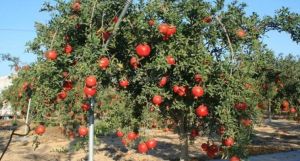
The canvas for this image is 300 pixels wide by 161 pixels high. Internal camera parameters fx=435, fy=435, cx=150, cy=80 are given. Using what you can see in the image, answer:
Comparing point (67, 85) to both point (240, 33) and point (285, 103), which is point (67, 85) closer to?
point (240, 33)

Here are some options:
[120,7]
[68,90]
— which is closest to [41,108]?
[68,90]

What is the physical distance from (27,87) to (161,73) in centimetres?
195

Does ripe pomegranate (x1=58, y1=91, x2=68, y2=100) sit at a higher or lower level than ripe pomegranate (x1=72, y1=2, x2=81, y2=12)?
lower

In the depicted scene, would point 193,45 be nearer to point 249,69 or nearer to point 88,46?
point 249,69

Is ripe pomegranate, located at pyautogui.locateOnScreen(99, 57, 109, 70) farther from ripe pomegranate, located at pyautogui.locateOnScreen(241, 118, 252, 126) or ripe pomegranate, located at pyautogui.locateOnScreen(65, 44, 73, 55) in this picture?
ripe pomegranate, located at pyautogui.locateOnScreen(241, 118, 252, 126)

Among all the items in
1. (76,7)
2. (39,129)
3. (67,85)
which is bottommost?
(39,129)

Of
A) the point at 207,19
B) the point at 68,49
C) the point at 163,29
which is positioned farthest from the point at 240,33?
the point at 68,49

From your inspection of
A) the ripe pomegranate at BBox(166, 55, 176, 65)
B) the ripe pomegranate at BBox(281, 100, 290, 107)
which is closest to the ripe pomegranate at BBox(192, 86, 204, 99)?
the ripe pomegranate at BBox(166, 55, 176, 65)

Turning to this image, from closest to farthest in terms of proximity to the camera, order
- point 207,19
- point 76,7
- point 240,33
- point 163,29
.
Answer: point 163,29 → point 76,7 → point 240,33 → point 207,19

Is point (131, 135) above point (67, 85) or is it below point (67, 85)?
below

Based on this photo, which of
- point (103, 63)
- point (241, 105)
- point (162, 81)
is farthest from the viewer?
point (162, 81)

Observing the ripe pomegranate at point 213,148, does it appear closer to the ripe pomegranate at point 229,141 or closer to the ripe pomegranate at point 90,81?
the ripe pomegranate at point 229,141

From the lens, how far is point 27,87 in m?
6.30

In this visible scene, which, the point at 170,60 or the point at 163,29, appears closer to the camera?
the point at 163,29
